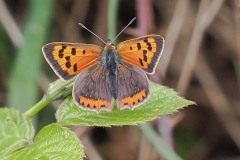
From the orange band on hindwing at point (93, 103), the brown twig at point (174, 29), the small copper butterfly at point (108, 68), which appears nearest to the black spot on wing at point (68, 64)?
the small copper butterfly at point (108, 68)

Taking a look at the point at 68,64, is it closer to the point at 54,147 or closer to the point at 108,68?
the point at 108,68

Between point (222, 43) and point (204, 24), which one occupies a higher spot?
point (204, 24)

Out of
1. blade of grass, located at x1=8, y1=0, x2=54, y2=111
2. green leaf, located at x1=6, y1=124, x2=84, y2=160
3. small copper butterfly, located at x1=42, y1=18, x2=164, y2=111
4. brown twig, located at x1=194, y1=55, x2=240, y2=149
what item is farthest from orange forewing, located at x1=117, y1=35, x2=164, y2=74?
brown twig, located at x1=194, y1=55, x2=240, y2=149

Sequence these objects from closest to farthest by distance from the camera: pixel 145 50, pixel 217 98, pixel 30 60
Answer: pixel 145 50 → pixel 30 60 → pixel 217 98

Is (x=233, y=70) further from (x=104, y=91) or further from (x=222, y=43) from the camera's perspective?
(x=104, y=91)

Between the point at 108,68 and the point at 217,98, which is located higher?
the point at 108,68

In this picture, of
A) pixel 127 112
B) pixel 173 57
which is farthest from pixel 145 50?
pixel 173 57

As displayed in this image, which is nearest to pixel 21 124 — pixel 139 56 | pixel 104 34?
pixel 139 56
